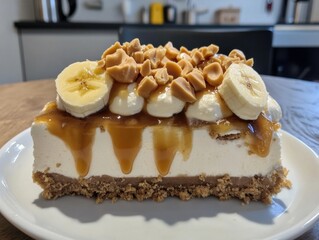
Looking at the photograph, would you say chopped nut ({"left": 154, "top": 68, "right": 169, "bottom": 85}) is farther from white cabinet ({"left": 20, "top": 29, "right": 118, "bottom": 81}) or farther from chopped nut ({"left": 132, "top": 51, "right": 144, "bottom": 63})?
white cabinet ({"left": 20, "top": 29, "right": 118, "bottom": 81})

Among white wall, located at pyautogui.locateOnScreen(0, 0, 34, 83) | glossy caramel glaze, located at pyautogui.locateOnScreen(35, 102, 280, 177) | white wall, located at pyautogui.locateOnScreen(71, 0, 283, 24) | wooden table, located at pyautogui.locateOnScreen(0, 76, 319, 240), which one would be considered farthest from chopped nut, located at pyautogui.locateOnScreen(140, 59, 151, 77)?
white wall, located at pyautogui.locateOnScreen(71, 0, 283, 24)

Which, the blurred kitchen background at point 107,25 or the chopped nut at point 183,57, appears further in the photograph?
the blurred kitchen background at point 107,25

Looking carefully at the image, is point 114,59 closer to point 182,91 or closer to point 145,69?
point 145,69

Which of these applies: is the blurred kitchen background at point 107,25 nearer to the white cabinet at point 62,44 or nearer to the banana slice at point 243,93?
the white cabinet at point 62,44

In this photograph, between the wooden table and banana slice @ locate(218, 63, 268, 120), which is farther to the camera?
the wooden table

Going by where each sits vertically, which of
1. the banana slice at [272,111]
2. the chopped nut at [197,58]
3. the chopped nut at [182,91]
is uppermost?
the chopped nut at [197,58]

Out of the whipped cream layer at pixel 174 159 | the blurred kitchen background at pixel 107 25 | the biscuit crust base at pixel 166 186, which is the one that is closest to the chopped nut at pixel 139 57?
the whipped cream layer at pixel 174 159

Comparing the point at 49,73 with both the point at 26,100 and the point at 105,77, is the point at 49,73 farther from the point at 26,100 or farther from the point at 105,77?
the point at 105,77
